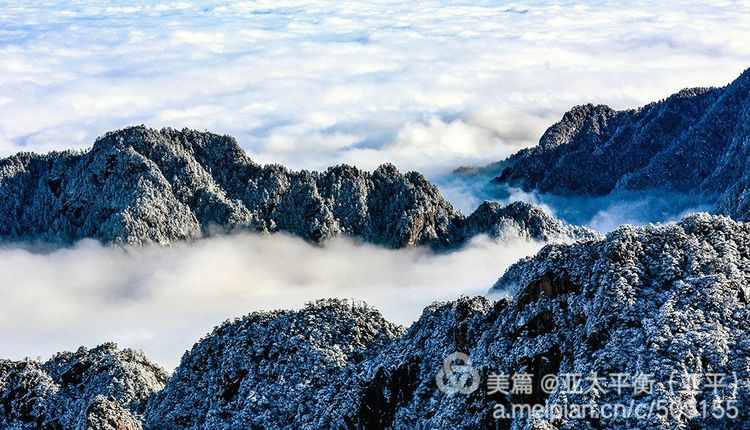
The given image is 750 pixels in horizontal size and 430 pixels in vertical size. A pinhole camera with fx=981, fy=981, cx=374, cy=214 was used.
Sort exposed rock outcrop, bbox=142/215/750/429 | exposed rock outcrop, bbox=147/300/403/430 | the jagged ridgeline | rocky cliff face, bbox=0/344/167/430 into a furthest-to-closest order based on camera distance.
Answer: rocky cliff face, bbox=0/344/167/430
exposed rock outcrop, bbox=147/300/403/430
the jagged ridgeline
exposed rock outcrop, bbox=142/215/750/429

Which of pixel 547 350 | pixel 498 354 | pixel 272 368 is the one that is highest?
pixel 272 368

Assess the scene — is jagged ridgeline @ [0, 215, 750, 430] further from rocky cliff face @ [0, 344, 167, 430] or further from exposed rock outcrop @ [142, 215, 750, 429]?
rocky cliff face @ [0, 344, 167, 430]

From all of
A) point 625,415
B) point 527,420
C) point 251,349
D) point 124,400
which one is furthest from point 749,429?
point 124,400

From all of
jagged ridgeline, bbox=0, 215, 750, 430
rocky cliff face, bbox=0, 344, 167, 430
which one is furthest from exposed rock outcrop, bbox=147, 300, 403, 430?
rocky cliff face, bbox=0, 344, 167, 430

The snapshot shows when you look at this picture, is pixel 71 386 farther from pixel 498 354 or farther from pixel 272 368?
pixel 498 354

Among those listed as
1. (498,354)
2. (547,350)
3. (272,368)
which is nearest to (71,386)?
(272,368)

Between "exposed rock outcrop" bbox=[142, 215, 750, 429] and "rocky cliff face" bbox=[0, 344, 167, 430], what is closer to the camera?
"exposed rock outcrop" bbox=[142, 215, 750, 429]
